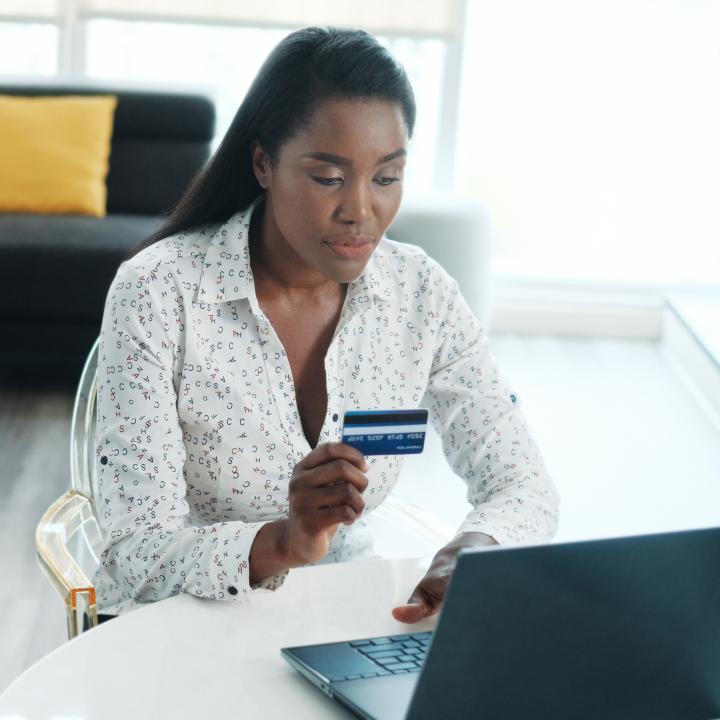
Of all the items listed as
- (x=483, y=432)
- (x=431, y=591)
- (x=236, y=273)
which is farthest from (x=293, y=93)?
(x=431, y=591)

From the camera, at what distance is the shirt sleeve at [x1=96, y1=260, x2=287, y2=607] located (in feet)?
4.23

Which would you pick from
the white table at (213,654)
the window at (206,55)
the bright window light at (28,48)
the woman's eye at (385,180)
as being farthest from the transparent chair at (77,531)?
the bright window light at (28,48)

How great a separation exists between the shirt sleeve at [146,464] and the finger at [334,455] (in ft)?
0.51

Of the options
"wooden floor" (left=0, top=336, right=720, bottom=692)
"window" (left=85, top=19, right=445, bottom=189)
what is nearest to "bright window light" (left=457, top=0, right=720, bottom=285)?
"window" (left=85, top=19, right=445, bottom=189)

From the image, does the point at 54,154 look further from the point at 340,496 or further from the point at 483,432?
the point at 340,496

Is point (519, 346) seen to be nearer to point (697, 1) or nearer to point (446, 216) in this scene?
point (446, 216)

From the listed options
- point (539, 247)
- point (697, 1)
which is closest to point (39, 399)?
point (539, 247)

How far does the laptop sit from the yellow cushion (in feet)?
10.9

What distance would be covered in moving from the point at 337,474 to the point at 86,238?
2.80 metres

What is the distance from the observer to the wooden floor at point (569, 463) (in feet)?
8.79

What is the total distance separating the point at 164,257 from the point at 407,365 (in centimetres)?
34

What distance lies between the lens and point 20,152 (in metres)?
4.08

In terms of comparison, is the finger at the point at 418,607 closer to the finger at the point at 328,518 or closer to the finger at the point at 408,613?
the finger at the point at 408,613

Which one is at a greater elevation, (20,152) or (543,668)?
(543,668)
